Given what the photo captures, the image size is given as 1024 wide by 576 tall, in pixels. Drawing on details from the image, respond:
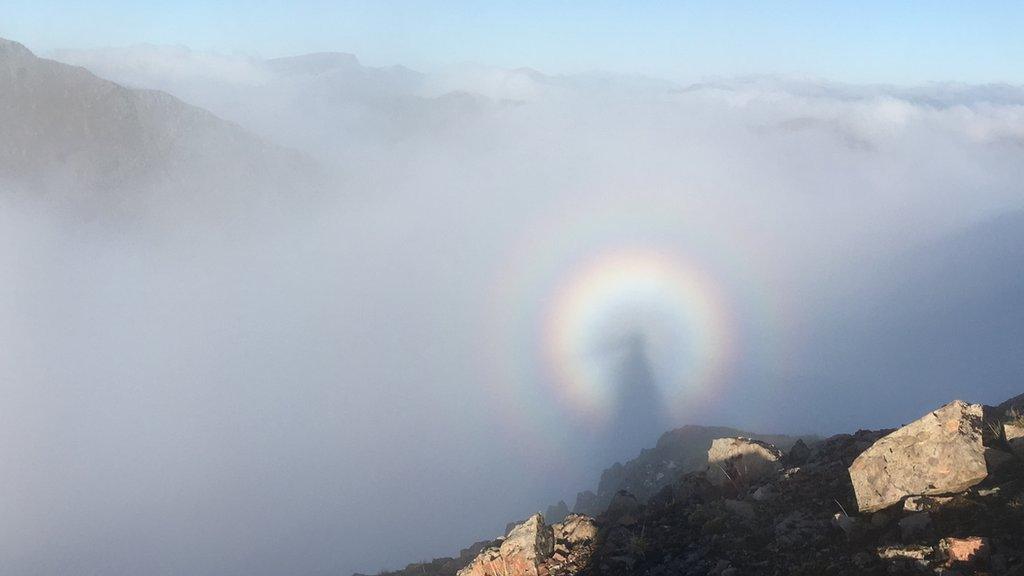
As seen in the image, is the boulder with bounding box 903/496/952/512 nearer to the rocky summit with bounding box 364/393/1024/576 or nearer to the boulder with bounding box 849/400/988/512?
the rocky summit with bounding box 364/393/1024/576

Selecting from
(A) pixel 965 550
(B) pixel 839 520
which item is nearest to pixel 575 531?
(B) pixel 839 520

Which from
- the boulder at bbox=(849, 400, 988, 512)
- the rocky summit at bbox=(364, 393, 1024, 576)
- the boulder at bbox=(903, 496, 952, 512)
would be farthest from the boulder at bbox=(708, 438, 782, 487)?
the boulder at bbox=(903, 496, 952, 512)

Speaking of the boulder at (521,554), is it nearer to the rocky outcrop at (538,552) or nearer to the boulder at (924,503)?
the rocky outcrop at (538,552)

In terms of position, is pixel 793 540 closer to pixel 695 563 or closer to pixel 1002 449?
pixel 695 563

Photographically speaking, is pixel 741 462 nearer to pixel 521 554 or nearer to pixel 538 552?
pixel 538 552

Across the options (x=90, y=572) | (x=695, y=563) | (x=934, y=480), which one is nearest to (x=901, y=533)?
(x=934, y=480)

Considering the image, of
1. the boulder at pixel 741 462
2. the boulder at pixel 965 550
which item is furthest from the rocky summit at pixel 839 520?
the boulder at pixel 741 462
